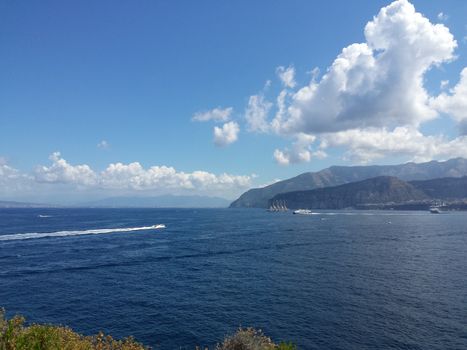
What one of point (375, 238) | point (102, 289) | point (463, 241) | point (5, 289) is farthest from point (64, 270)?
point (463, 241)

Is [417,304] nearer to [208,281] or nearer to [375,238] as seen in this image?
[208,281]

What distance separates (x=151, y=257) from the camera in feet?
313

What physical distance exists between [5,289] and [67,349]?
56.8m

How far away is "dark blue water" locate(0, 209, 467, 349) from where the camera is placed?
44.5 m

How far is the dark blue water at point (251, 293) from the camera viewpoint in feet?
146

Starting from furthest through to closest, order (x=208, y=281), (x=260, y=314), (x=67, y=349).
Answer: (x=208, y=281) → (x=260, y=314) → (x=67, y=349)

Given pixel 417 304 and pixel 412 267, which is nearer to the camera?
pixel 417 304

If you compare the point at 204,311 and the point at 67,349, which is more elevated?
the point at 67,349

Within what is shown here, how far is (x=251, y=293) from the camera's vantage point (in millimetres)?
61094

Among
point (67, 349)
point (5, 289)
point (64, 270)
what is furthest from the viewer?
point (64, 270)

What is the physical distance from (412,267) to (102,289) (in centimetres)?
6684

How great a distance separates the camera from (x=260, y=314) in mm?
50688

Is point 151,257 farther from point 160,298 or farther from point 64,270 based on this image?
point 160,298

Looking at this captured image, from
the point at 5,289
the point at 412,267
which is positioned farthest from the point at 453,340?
the point at 5,289
